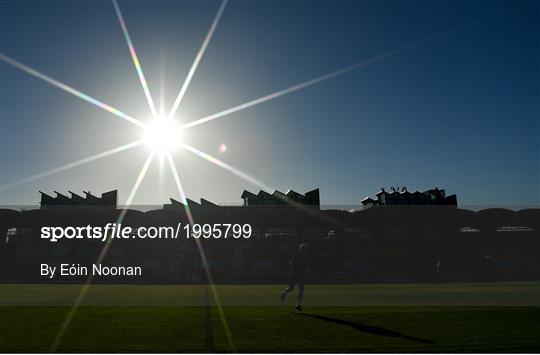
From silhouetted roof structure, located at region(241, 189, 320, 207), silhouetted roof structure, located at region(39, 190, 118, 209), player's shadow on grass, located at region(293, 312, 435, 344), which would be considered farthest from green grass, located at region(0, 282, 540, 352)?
silhouetted roof structure, located at region(39, 190, 118, 209)

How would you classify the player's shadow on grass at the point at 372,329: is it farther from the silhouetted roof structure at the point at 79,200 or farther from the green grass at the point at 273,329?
the silhouetted roof structure at the point at 79,200

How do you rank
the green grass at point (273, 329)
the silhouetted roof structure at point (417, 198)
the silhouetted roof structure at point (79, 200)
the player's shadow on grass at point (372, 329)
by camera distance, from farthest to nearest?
the silhouetted roof structure at point (417, 198) → the silhouetted roof structure at point (79, 200) → the player's shadow on grass at point (372, 329) → the green grass at point (273, 329)

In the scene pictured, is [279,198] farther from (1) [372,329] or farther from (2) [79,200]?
(1) [372,329]

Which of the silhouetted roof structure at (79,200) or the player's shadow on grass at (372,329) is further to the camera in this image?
the silhouetted roof structure at (79,200)

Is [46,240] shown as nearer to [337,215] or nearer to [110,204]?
[110,204]

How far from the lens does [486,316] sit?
13.7m

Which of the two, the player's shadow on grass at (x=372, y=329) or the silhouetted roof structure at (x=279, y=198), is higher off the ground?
the silhouetted roof structure at (x=279, y=198)

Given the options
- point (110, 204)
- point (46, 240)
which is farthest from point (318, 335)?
point (110, 204)

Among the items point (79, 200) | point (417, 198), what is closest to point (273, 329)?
point (79, 200)

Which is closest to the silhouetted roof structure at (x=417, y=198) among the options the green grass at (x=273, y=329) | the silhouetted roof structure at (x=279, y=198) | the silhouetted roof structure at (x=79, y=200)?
the silhouetted roof structure at (x=279, y=198)

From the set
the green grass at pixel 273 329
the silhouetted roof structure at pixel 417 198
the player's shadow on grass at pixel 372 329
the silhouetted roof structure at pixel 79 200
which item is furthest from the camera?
the silhouetted roof structure at pixel 417 198

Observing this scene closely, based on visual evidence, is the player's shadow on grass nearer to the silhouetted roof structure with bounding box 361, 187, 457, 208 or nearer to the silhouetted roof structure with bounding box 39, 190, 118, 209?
the silhouetted roof structure with bounding box 39, 190, 118, 209

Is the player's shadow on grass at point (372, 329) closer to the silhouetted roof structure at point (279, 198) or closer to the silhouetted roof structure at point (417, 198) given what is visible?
the silhouetted roof structure at point (279, 198)

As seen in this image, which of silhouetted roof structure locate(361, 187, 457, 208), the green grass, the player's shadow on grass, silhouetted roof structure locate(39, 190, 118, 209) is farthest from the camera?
silhouetted roof structure locate(361, 187, 457, 208)
